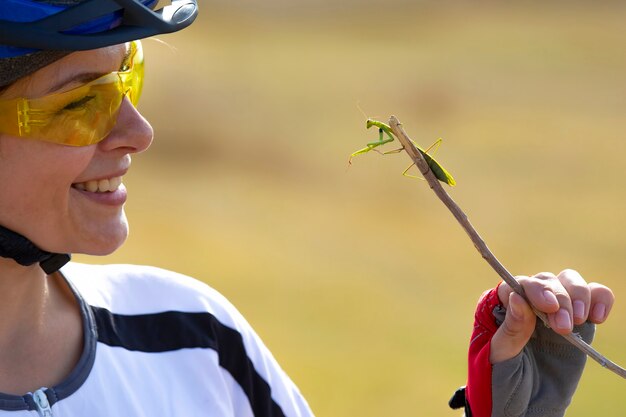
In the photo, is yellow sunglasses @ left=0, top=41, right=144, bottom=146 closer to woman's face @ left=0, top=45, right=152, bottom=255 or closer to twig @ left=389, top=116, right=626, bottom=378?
woman's face @ left=0, top=45, right=152, bottom=255

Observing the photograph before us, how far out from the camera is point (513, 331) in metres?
2.26

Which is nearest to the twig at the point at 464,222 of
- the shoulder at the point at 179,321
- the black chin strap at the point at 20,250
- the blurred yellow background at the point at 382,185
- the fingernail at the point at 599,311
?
the fingernail at the point at 599,311

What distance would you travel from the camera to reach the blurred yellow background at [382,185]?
27.9 ft

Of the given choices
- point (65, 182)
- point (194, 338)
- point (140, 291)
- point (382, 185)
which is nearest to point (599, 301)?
point (194, 338)

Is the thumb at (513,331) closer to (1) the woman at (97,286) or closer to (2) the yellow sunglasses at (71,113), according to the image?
(1) the woman at (97,286)

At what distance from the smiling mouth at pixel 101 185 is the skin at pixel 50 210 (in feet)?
0.04

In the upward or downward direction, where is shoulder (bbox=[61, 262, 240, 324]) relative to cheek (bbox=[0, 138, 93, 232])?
downward

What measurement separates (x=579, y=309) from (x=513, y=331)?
0.49 feet

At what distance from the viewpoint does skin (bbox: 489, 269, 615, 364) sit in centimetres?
213

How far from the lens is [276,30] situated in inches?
827

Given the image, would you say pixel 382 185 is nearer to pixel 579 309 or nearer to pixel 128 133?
pixel 579 309

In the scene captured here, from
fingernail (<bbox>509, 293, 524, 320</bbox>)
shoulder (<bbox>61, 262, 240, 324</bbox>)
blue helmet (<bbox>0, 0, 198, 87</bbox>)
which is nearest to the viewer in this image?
blue helmet (<bbox>0, 0, 198, 87</bbox>)

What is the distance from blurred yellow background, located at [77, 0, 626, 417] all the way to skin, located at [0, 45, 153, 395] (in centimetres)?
525

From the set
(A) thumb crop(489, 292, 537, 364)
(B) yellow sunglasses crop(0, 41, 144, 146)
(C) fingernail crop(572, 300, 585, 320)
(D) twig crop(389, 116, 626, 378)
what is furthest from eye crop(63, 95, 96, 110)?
(C) fingernail crop(572, 300, 585, 320)
